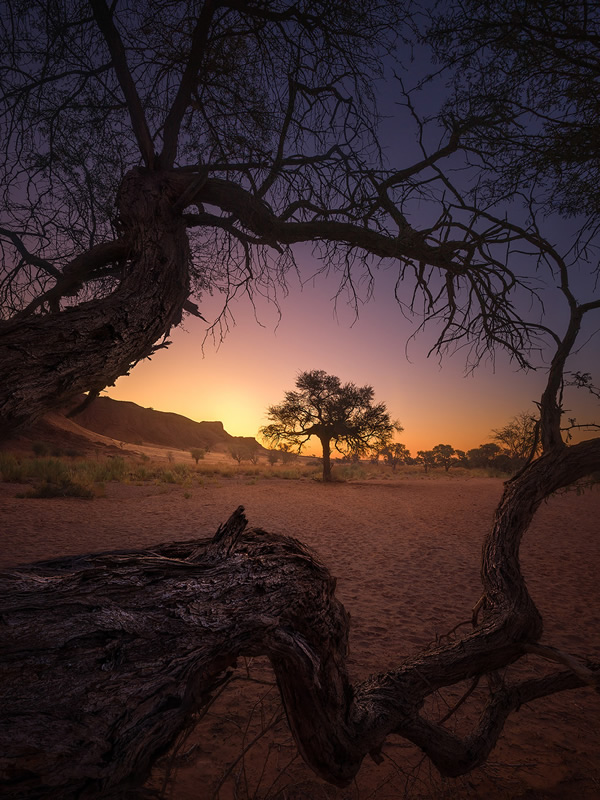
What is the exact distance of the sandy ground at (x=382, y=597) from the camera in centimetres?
259

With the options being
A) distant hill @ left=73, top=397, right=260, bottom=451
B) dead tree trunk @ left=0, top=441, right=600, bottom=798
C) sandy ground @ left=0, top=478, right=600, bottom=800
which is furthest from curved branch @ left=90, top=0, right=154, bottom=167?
distant hill @ left=73, top=397, right=260, bottom=451

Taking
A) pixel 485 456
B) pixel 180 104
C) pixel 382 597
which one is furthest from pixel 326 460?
pixel 485 456

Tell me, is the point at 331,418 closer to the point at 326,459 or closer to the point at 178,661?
the point at 326,459

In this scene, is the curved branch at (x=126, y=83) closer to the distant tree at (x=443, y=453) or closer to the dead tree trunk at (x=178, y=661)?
the dead tree trunk at (x=178, y=661)

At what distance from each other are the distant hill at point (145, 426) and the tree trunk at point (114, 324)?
58554 millimetres

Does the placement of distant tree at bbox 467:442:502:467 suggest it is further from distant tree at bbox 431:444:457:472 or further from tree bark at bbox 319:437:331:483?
tree bark at bbox 319:437:331:483

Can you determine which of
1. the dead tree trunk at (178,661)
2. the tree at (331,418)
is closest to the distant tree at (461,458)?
the tree at (331,418)

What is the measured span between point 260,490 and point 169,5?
19159 millimetres

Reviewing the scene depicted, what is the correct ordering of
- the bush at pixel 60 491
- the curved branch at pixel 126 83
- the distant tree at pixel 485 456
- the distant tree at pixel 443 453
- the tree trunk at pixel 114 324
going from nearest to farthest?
the tree trunk at pixel 114 324
the curved branch at pixel 126 83
the bush at pixel 60 491
the distant tree at pixel 485 456
the distant tree at pixel 443 453

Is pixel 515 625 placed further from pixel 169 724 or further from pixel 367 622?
pixel 367 622

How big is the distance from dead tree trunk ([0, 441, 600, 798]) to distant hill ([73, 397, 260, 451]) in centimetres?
5947

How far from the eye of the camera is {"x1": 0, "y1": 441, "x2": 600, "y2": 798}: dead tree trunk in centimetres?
98

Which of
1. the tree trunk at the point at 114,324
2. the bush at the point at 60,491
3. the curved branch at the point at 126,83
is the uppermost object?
the curved branch at the point at 126,83

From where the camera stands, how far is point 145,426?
242 ft
